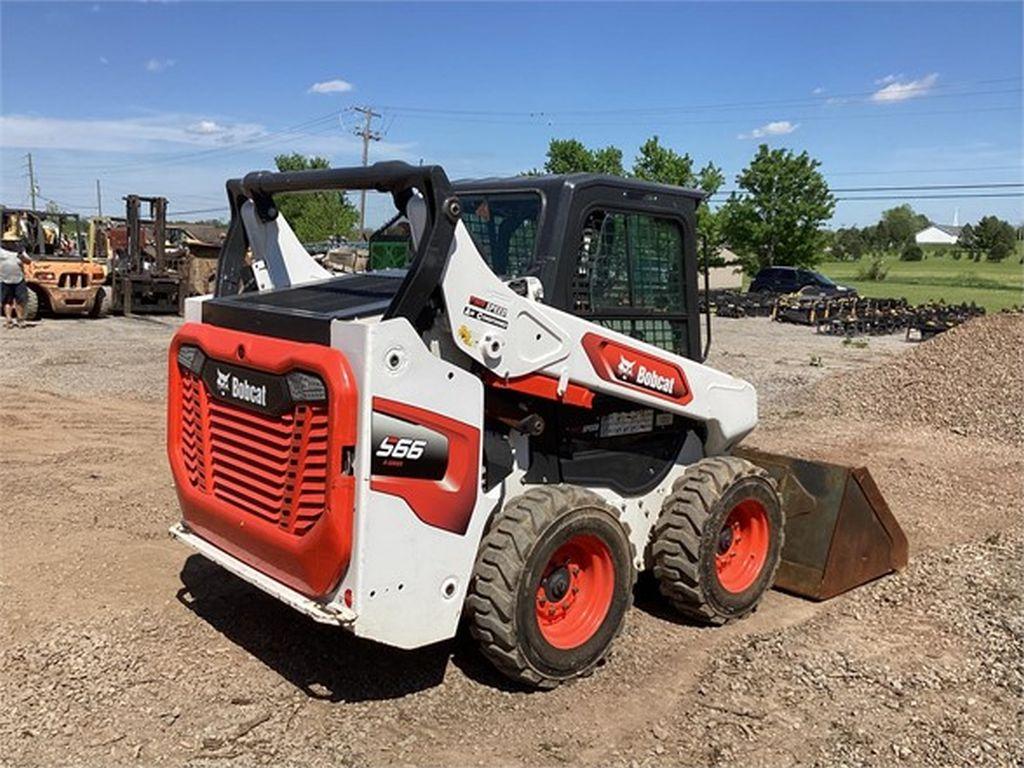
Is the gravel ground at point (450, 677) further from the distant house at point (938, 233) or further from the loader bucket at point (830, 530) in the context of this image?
the distant house at point (938, 233)

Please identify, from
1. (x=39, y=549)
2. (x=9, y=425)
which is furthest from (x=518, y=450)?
(x=9, y=425)

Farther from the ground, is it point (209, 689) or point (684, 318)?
point (684, 318)

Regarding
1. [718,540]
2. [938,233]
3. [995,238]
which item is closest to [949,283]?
[995,238]

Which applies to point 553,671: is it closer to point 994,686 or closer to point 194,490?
point 194,490

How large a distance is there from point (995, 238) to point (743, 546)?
292 feet

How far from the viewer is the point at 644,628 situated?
489 cm

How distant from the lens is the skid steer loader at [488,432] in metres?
3.51

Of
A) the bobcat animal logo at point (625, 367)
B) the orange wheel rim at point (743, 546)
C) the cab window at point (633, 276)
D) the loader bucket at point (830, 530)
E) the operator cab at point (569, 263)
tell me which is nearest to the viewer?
the operator cab at point (569, 263)

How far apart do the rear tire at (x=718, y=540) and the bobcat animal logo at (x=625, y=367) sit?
2.83 ft

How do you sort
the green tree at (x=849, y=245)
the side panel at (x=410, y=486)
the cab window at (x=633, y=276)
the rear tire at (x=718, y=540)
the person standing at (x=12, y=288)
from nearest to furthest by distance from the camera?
1. the side panel at (x=410, y=486)
2. the cab window at (x=633, y=276)
3. the rear tire at (x=718, y=540)
4. the person standing at (x=12, y=288)
5. the green tree at (x=849, y=245)

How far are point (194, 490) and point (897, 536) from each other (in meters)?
4.26

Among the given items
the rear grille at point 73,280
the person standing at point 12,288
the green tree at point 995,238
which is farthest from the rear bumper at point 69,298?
the green tree at point 995,238

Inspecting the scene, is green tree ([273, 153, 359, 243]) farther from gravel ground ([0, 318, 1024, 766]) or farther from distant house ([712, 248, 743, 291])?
gravel ground ([0, 318, 1024, 766])

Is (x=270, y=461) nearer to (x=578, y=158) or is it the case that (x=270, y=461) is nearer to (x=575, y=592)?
(x=575, y=592)
